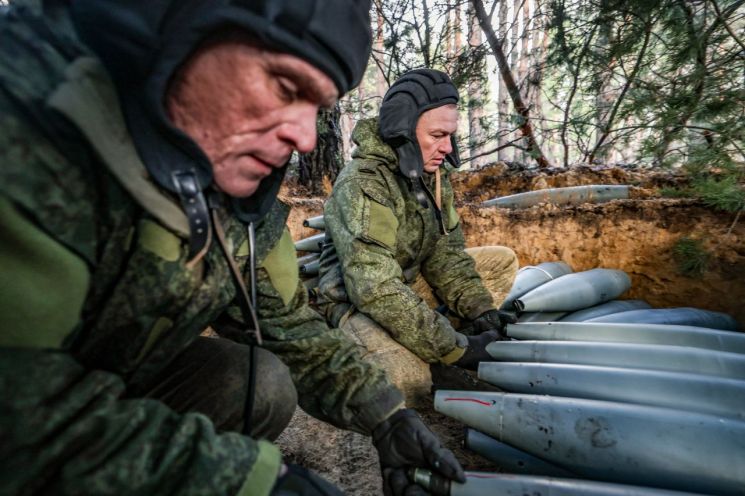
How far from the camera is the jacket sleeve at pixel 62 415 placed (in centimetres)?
63

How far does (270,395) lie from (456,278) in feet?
5.91

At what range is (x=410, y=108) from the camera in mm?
2285

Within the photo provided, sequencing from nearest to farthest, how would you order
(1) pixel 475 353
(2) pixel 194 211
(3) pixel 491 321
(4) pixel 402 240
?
(2) pixel 194 211
(1) pixel 475 353
(4) pixel 402 240
(3) pixel 491 321

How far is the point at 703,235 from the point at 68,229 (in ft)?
12.9

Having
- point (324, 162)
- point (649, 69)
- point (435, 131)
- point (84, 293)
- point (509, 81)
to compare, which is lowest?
point (84, 293)

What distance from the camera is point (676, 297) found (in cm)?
331

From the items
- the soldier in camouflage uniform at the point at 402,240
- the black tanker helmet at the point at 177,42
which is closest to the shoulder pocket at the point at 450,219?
the soldier in camouflage uniform at the point at 402,240

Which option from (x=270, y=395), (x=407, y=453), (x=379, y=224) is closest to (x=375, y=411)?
(x=407, y=453)

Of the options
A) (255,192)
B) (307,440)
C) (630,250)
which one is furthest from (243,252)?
(630,250)

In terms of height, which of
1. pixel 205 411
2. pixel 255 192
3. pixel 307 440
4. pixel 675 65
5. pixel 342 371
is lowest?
pixel 307 440

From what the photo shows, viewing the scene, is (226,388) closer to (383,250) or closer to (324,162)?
(383,250)

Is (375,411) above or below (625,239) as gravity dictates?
below

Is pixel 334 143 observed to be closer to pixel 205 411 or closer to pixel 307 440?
pixel 307 440

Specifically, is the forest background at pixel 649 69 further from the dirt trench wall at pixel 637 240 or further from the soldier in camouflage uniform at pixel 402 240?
the soldier in camouflage uniform at pixel 402 240
